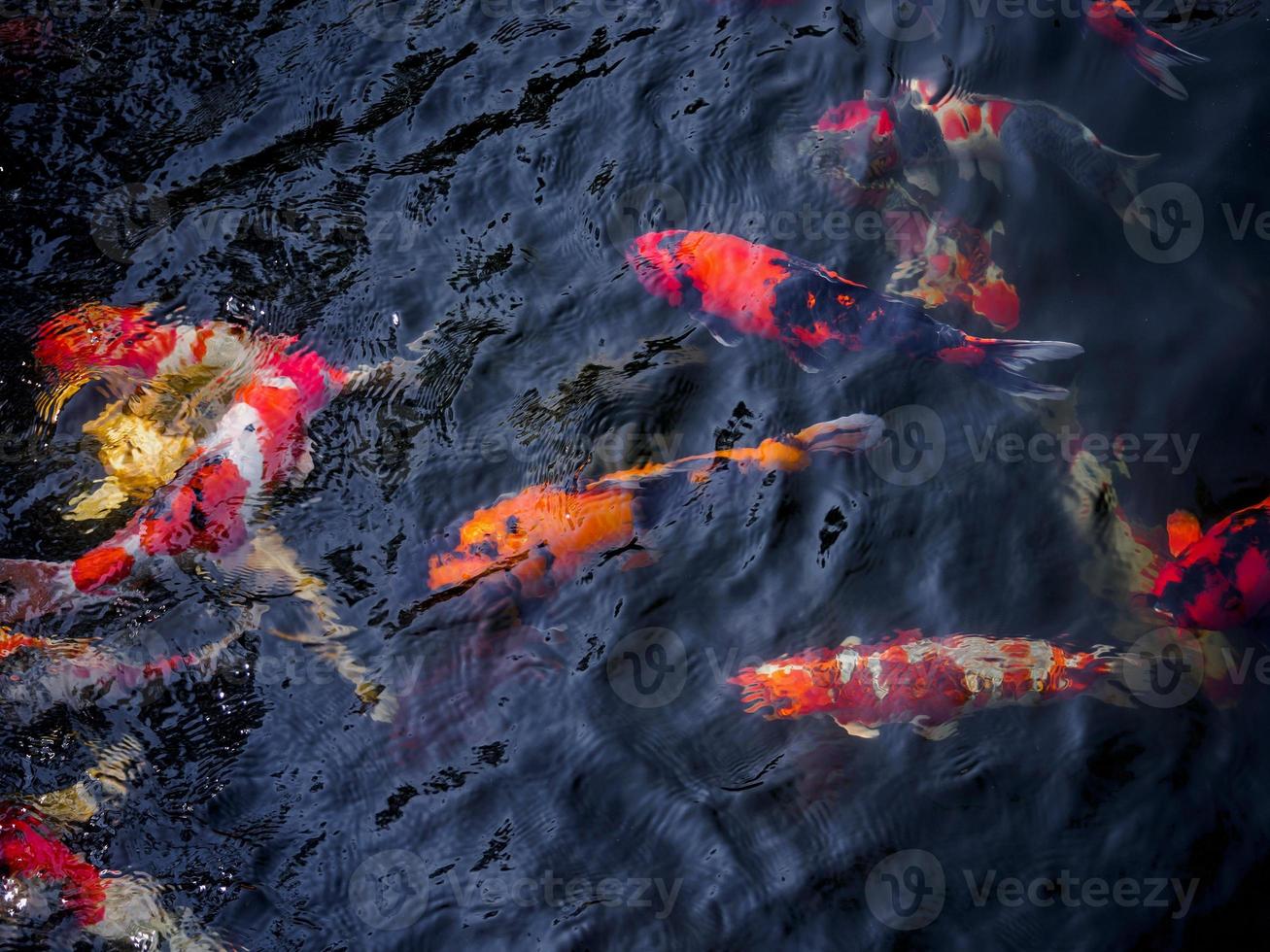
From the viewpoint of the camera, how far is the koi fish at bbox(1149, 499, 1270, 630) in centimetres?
473

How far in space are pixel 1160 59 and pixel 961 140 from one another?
128 centimetres

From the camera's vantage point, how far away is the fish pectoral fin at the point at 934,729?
4723 millimetres

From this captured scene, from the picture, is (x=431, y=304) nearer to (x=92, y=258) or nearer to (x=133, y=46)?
(x=92, y=258)

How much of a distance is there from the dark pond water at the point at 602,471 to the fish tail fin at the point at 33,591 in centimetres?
14

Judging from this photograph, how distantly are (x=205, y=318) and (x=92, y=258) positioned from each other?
0.95 m

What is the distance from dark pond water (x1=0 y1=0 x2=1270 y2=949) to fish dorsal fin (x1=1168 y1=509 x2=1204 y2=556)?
0.10 meters

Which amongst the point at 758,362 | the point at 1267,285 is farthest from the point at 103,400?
the point at 1267,285

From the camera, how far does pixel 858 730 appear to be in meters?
4.75

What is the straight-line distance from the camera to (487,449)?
5.64 m

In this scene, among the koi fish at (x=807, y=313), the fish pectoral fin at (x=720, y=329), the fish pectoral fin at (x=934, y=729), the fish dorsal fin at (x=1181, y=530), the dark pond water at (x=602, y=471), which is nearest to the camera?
the dark pond water at (x=602, y=471)

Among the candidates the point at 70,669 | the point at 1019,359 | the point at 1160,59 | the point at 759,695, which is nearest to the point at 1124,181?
the point at 1160,59

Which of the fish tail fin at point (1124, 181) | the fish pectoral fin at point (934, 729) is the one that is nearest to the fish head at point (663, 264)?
the fish tail fin at point (1124, 181)

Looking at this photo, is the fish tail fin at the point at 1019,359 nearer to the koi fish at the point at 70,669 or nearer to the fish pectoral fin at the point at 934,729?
the fish pectoral fin at the point at 934,729

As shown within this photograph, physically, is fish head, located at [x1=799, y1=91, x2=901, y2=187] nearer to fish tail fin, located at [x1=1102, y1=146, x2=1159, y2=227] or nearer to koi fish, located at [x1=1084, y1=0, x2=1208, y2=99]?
fish tail fin, located at [x1=1102, y1=146, x2=1159, y2=227]
